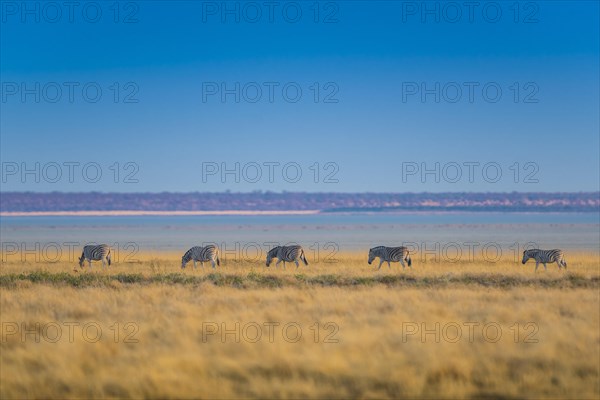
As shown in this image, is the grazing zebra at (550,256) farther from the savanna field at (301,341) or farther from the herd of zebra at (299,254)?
the savanna field at (301,341)

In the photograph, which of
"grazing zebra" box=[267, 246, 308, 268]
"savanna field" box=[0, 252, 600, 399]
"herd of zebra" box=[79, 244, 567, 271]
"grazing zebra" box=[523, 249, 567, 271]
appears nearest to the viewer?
"savanna field" box=[0, 252, 600, 399]

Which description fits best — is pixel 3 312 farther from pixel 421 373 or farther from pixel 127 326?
pixel 421 373

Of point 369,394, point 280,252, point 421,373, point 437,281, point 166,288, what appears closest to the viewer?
point 369,394

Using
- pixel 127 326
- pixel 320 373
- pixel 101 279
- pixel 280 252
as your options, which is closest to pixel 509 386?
pixel 320 373

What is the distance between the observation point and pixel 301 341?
1358cm

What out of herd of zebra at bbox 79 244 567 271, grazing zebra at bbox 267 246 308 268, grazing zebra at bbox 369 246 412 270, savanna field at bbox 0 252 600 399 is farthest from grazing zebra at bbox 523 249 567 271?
grazing zebra at bbox 267 246 308 268

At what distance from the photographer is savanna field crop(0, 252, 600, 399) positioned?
10883mm

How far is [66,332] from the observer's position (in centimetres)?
1458

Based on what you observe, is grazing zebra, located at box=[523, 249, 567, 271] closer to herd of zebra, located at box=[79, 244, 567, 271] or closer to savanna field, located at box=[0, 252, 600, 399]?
herd of zebra, located at box=[79, 244, 567, 271]

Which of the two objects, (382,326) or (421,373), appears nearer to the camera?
(421,373)

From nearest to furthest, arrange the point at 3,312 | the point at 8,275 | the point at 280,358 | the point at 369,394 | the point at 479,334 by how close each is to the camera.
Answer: the point at 369,394
the point at 280,358
the point at 479,334
the point at 3,312
the point at 8,275

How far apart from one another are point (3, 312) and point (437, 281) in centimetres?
1326

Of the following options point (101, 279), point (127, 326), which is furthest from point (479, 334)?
point (101, 279)

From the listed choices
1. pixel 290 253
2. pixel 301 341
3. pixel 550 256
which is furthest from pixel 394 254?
pixel 301 341
